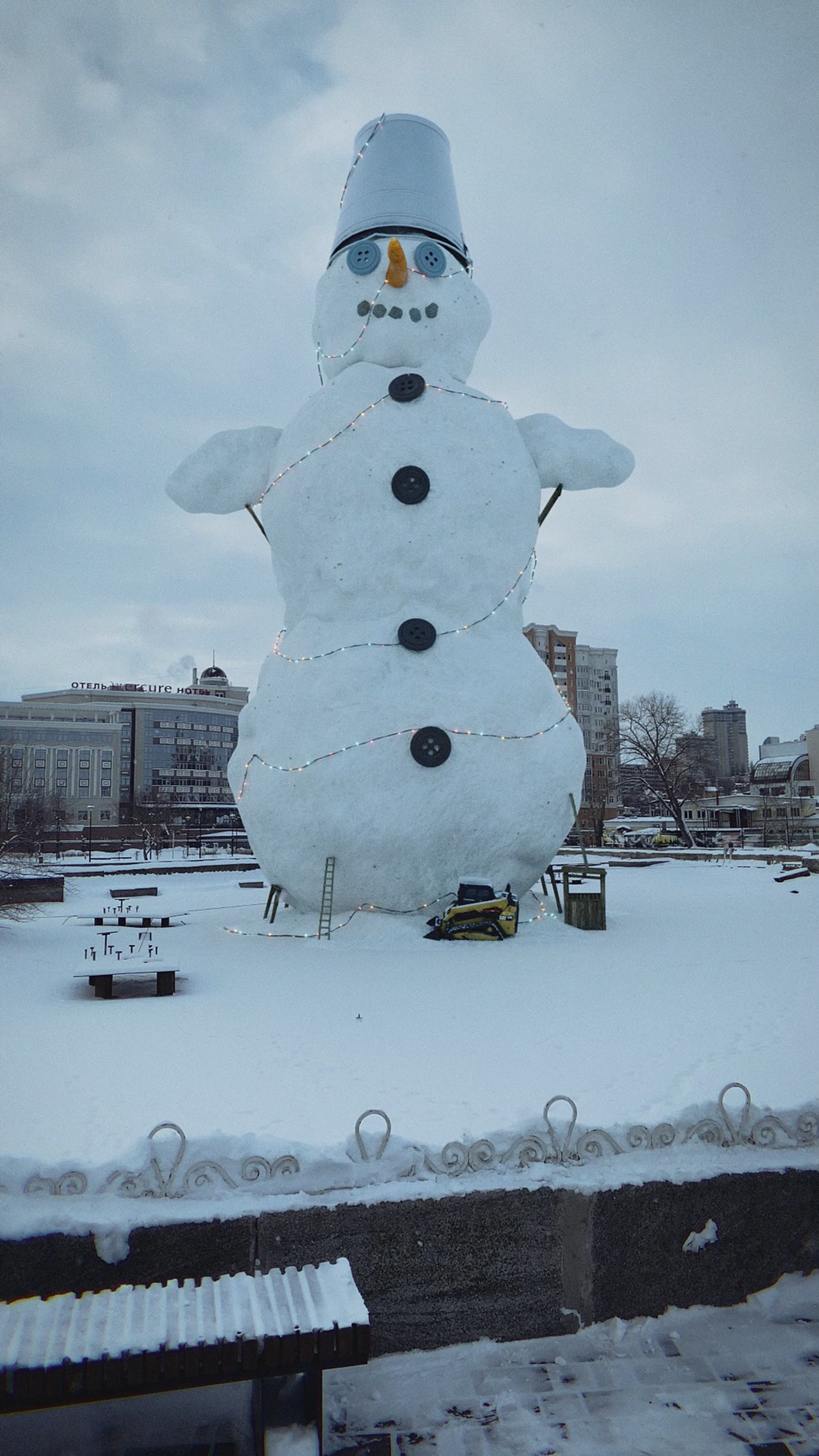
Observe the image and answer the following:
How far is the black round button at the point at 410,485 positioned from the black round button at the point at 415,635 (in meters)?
1.52

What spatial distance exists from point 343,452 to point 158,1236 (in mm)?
9637

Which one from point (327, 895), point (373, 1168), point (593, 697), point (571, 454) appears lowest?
point (373, 1168)

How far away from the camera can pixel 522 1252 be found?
381 cm

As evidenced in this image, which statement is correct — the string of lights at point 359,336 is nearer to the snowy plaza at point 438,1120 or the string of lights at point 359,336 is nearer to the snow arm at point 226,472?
the snow arm at point 226,472

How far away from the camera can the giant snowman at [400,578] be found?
424 inches

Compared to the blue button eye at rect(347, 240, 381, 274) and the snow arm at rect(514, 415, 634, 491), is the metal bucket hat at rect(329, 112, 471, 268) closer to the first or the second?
the blue button eye at rect(347, 240, 381, 274)

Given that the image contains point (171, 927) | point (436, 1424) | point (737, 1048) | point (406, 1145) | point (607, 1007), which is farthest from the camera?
point (171, 927)

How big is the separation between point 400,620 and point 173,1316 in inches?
356

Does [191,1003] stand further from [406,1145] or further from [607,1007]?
[406,1145]

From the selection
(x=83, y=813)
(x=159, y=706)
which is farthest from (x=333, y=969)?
(x=159, y=706)

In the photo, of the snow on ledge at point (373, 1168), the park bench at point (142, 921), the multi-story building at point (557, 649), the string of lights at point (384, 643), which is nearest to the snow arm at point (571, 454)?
the string of lights at point (384, 643)

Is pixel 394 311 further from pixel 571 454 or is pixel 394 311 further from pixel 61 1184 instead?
pixel 61 1184

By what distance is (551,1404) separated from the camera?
11.1 ft

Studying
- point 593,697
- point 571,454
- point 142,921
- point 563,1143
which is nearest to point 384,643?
point 571,454
